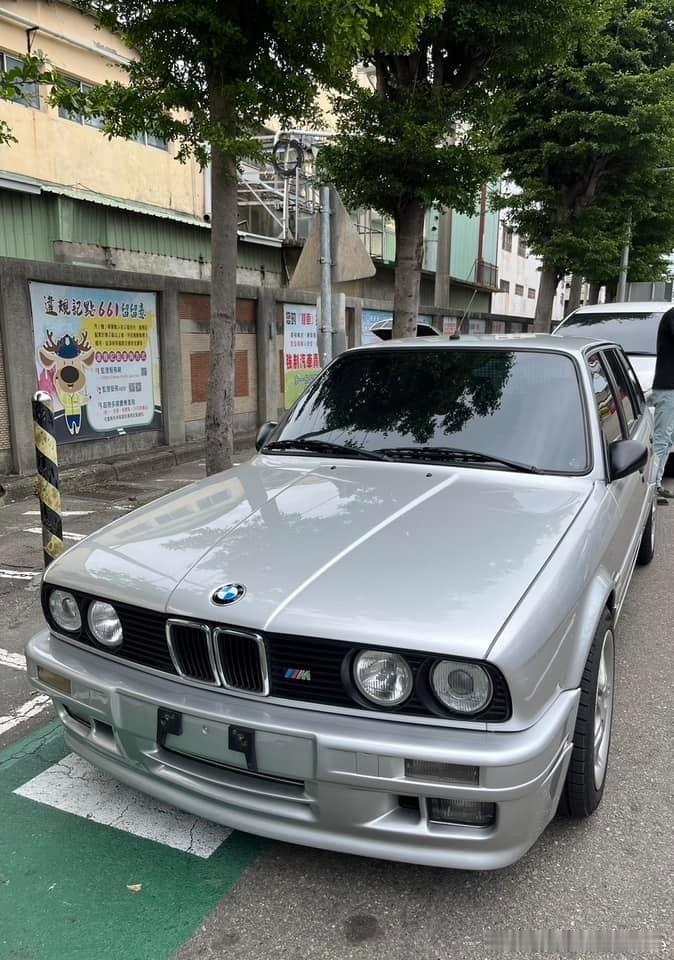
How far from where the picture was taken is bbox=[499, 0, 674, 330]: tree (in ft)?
47.6

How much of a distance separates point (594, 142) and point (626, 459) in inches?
555

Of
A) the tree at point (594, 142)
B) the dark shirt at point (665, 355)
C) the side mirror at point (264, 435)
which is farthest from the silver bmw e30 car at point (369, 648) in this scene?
the tree at point (594, 142)

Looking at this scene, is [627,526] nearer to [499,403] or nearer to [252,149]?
[499,403]

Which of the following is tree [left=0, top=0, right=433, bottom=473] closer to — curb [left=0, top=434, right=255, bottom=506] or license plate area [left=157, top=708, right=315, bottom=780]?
curb [left=0, top=434, right=255, bottom=506]

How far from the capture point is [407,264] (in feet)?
32.2

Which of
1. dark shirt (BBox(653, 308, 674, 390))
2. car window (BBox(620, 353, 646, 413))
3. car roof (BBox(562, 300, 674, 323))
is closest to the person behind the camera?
car window (BBox(620, 353, 646, 413))

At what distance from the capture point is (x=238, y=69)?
6016 mm

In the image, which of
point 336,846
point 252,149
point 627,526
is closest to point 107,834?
point 336,846

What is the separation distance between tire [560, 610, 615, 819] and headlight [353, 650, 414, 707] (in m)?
0.71

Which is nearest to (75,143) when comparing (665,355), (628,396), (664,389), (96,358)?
(96,358)

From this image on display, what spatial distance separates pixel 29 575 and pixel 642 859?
445 cm

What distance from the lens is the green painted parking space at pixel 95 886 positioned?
217 centimetres

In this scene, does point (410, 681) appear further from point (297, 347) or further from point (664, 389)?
point (297, 347)

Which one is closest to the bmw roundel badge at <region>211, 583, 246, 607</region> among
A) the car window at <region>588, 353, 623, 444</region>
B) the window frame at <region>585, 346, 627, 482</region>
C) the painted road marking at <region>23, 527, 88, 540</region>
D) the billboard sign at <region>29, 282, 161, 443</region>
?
the window frame at <region>585, 346, 627, 482</region>
